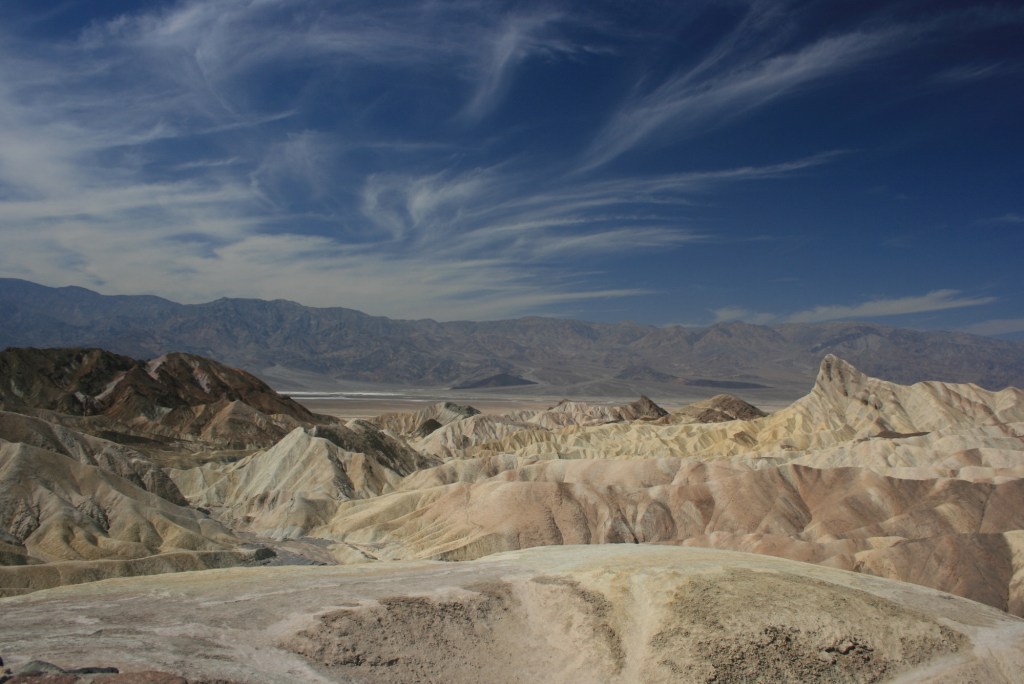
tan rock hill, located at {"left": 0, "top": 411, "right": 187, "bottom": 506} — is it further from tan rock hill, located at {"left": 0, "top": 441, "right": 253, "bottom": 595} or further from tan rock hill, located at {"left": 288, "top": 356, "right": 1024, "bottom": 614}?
tan rock hill, located at {"left": 288, "top": 356, "right": 1024, "bottom": 614}

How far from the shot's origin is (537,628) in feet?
83.4

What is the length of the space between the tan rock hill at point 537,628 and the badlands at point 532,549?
0.10m

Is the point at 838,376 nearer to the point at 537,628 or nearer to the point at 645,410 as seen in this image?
the point at 645,410

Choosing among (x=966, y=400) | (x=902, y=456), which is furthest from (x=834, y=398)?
(x=902, y=456)

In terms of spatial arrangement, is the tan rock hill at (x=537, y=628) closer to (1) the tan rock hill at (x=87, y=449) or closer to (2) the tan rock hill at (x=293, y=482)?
(1) the tan rock hill at (x=87, y=449)

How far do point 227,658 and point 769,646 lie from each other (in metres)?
16.6

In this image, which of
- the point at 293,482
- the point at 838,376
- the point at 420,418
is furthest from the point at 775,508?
the point at 420,418

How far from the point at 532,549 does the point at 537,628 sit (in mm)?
11815

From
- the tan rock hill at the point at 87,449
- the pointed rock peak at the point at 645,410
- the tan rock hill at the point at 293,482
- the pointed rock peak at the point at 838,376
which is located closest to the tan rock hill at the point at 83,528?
the tan rock hill at the point at 87,449

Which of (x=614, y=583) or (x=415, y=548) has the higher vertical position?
(x=614, y=583)

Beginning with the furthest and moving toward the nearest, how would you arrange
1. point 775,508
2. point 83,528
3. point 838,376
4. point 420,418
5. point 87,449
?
point 420,418, point 838,376, point 87,449, point 775,508, point 83,528

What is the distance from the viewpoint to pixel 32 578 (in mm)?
35188

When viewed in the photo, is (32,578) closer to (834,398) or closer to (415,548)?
(415,548)

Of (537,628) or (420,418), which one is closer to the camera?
(537,628)
